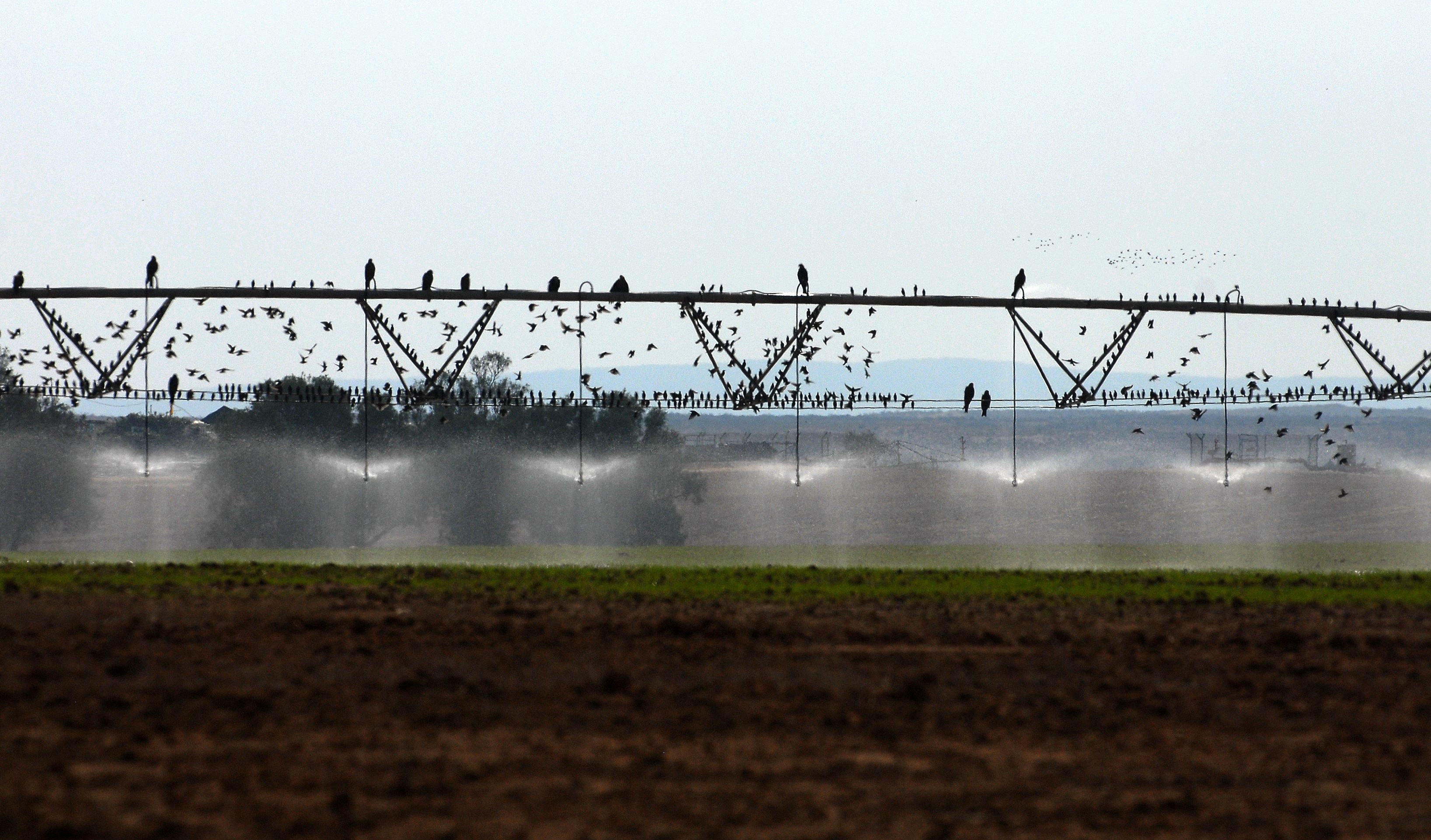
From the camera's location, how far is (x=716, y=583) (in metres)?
35.1

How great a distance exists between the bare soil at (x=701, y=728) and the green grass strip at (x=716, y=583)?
543cm

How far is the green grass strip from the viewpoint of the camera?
31156 mm

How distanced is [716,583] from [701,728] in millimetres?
19023

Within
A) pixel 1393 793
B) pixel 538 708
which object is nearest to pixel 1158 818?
pixel 1393 793

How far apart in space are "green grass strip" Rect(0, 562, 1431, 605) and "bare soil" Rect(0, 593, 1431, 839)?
543 centimetres

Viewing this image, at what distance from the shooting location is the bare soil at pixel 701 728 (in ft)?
40.8

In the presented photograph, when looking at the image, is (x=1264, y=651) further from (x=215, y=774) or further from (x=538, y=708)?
(x=215, y=774)

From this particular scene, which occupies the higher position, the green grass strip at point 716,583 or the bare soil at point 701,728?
the bare soil at point 701,728

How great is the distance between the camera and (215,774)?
13609mm

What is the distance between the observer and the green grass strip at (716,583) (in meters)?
31.2

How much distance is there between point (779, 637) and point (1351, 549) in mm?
45521

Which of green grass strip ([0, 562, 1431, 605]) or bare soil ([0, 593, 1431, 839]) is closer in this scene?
bare soil ([0, 593, 1431, 839])

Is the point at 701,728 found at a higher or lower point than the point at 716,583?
higher

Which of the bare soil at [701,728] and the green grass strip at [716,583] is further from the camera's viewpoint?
the green grass strip at [716,583]
